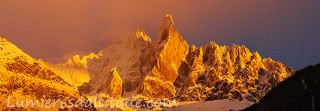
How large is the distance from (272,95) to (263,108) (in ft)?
13.9

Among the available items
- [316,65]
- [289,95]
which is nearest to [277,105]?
[289,95]

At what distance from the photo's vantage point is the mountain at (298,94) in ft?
461

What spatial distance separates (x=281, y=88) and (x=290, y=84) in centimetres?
509

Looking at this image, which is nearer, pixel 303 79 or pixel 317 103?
pixel 317 103

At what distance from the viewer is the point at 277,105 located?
152125 millimetres

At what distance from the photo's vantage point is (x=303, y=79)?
149250mm

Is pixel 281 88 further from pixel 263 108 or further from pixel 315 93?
pixel 315 93

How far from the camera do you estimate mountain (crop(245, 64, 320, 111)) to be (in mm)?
140625

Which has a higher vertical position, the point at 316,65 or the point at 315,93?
the point at 316,65

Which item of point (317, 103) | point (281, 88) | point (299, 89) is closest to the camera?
point (317, 103)

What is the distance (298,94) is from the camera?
Answer: 14550 cm

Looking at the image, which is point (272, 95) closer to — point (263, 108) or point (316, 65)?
point (263, 108)

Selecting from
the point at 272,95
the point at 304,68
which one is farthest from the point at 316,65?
the point at 272,95

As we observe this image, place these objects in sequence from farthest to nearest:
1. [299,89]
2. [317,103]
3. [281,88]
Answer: [281,88] < [299,89] < [317,103]
